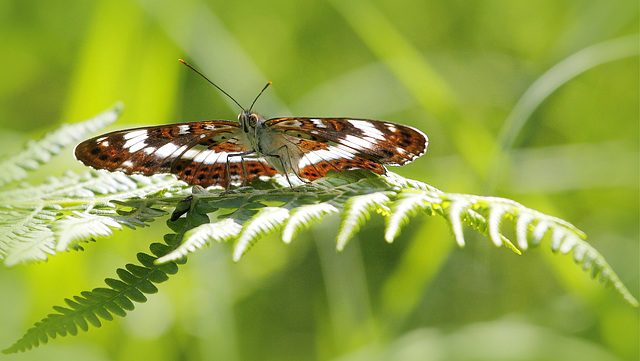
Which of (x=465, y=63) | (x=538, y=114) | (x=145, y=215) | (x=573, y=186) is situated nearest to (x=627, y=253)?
(x=573, y=186)

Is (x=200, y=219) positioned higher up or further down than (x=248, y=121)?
further down

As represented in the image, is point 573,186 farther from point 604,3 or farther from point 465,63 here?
point 465,63

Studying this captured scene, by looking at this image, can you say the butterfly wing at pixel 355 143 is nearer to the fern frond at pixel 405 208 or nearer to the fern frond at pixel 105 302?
the fern frond at pixel 405 208

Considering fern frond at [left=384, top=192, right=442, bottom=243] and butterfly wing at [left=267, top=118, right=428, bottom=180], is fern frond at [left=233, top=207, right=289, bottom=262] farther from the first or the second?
butterfly wing at [left=267, top=118, right=428, bottom=180]

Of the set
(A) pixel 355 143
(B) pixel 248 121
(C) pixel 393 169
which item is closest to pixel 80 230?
(B) pixel 248 121

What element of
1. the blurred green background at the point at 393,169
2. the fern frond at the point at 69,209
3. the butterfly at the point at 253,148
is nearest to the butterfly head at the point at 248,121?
the butterfly at the point at 253,148

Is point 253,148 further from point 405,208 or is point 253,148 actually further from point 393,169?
point 393,169

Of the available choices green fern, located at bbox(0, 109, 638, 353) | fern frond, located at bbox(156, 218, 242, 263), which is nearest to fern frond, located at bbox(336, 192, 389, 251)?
green fern, located at bbox(0, 109, 638, 353)
